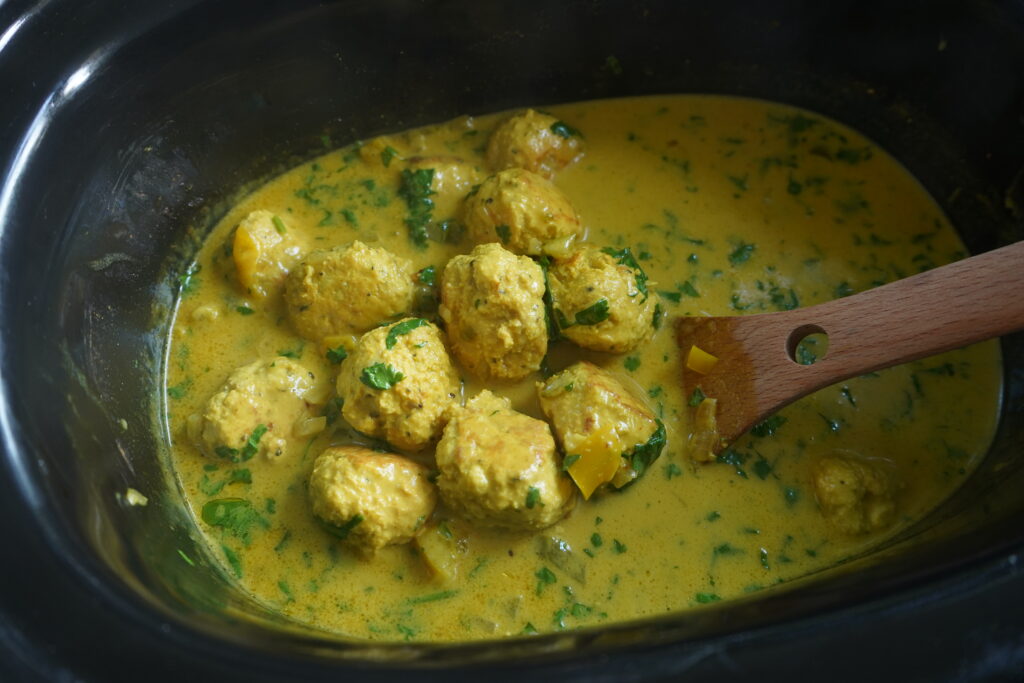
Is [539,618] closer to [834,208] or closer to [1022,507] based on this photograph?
[1022,507]

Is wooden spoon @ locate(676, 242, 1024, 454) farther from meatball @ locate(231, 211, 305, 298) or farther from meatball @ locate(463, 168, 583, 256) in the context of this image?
meatball @ locate(231, 211, 305, 298)

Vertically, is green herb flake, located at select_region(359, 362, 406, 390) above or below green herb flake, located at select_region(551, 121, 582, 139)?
below

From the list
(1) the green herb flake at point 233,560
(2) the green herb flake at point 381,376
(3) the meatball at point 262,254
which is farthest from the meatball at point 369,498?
(3) the meatball at point 262,254

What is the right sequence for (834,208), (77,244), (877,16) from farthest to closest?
(834,208)
(877,16)
(77,244)

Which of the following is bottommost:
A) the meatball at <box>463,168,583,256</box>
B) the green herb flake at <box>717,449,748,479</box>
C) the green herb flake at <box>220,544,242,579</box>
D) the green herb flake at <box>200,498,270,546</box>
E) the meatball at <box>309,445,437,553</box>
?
the green herb flake at <box>220,544,242,579</box>

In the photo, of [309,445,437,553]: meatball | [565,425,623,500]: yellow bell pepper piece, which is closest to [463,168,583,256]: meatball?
[565,425,623,500]: yellow bell pepper piece

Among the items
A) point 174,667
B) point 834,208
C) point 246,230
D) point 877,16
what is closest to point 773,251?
point 834,208
